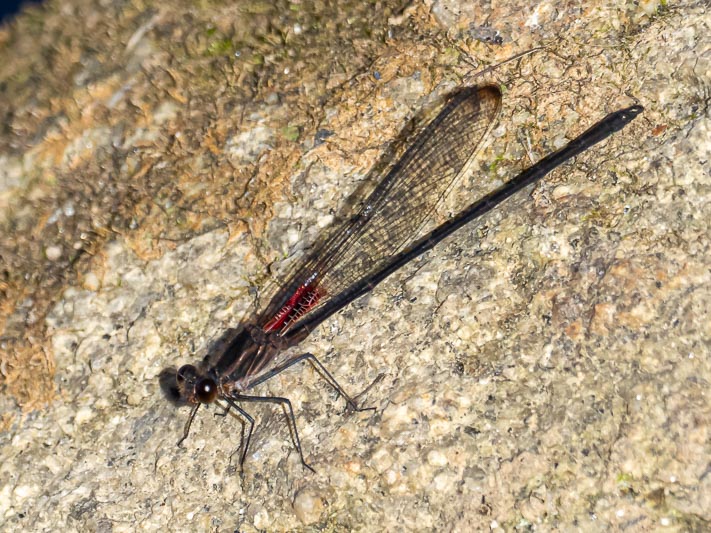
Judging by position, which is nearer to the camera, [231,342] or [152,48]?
[152,48]

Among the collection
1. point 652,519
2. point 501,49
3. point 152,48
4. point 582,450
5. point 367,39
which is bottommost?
point 652,519

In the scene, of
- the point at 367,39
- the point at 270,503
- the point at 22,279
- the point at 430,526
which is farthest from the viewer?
the point at 367,39

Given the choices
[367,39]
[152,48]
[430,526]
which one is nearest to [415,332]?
[430,526]

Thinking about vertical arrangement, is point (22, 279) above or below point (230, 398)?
above

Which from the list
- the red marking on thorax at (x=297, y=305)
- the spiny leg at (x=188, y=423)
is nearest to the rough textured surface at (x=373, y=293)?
the spiny leg at (x=188, y=423)

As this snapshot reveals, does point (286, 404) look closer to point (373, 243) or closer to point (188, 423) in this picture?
point (188, 423)

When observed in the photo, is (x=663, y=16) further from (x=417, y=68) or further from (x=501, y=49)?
(x=417, y=68)

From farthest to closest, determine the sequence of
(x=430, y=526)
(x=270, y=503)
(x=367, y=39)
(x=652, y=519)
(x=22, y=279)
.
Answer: (x=367, y=39), (x=22, y=279), (x=270, y=503), (x=430, y=526), (x=652, y=519)

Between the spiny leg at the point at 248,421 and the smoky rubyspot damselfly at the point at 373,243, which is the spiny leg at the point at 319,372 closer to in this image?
the smoky rubyspot damselfly at the point at 373,243
